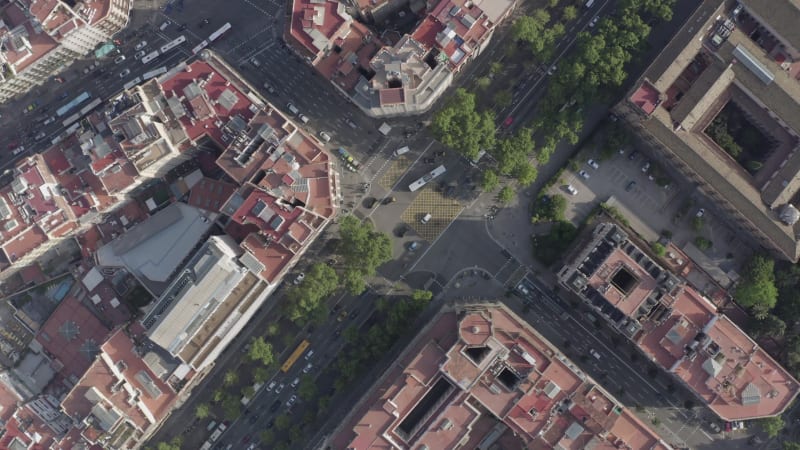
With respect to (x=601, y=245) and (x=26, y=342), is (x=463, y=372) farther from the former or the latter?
(x=26, y=342)

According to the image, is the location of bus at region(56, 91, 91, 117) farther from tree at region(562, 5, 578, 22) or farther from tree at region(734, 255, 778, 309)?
tree at region(734, 255, 778, 309)

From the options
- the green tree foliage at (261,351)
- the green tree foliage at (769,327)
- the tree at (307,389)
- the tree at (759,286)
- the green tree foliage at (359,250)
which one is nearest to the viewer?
the green tree foliage at (769,327)

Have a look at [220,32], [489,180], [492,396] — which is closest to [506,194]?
[489,180]

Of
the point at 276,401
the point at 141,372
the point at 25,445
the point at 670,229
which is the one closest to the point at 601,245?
the point at 670,229

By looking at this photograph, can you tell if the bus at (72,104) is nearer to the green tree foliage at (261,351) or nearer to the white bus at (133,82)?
the white bus at (133,82)

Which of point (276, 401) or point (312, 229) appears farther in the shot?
point (276, 401)

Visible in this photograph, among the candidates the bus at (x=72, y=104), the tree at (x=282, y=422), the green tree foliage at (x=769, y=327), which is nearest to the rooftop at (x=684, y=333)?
the green tree foliage at (x=769, y=327)
